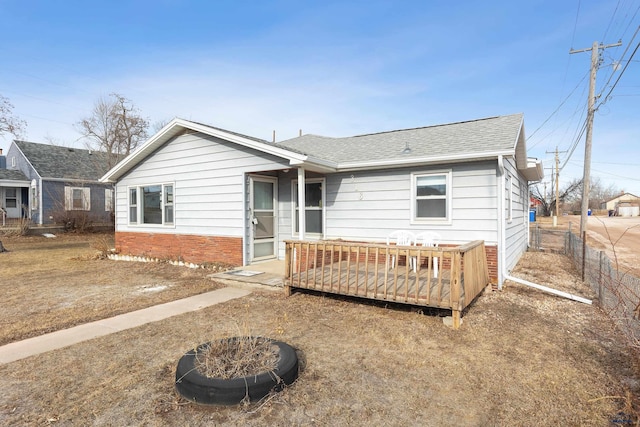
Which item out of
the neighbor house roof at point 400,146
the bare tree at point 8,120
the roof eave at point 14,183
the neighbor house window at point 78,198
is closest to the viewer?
the neighbor house roof at point 400,146

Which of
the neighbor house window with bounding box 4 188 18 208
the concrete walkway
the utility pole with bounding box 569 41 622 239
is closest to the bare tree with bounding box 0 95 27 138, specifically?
the neighbor house window with bounding box 4 188 18 208

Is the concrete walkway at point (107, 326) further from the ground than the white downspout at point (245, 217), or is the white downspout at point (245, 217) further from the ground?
the white downspout at point (245, 217)

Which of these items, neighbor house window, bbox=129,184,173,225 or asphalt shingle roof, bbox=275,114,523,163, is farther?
neighbor house window, bbox=129,184,173,225

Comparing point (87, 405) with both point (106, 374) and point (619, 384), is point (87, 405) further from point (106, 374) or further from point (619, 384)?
point (619, 384)

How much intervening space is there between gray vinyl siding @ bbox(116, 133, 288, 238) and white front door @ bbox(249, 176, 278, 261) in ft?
1.09

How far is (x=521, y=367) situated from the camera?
3662mm

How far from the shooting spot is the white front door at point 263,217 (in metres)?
9.35

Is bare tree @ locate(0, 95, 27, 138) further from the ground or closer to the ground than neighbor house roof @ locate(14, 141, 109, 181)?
further from the ground

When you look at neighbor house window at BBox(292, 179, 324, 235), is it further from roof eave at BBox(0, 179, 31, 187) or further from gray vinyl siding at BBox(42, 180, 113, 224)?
roof eave at BBox(0, 179, 31, 187)

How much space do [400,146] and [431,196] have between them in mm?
1829

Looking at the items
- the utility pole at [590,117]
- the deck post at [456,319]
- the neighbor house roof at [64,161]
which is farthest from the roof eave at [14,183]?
the utility pole at [590,117]

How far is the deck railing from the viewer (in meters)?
4.87

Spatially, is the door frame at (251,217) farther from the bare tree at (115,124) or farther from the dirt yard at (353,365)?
the bare tree at (115,124)

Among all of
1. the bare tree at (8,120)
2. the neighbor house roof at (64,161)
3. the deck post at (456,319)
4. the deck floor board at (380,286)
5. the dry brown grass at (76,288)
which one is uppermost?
the bare tree at (8,120)
